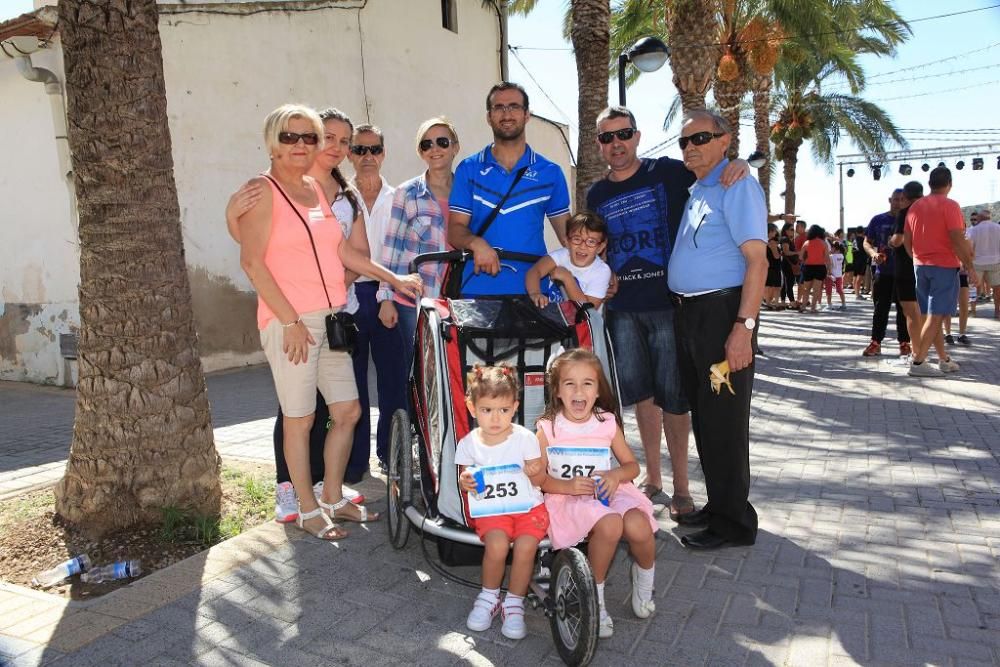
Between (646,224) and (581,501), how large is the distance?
5.95ft

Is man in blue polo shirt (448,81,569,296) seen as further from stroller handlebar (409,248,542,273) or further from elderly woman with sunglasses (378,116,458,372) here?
elderly woman with sunglasses (378,116,458,372)

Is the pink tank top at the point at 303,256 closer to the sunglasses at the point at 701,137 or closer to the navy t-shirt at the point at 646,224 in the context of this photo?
the navy t-shirt at the point at 646,224

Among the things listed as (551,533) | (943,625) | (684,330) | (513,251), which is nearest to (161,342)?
(513,251)

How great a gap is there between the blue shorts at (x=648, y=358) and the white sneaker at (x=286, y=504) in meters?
2.01

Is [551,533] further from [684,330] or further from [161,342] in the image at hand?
[161,342]

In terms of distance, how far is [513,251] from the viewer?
4.27m

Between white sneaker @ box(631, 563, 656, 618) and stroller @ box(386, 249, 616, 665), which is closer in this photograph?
white sneaker @ box(631, 563, 656, 618)

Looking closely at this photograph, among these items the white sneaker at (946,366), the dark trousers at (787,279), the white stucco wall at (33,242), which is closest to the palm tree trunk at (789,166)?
the dark trousers at (787,279)

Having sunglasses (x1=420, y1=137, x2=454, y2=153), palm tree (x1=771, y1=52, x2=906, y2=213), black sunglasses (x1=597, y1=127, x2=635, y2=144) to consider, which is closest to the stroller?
black sunglasses (x1=597, y1=127, x2=635, y2=144)

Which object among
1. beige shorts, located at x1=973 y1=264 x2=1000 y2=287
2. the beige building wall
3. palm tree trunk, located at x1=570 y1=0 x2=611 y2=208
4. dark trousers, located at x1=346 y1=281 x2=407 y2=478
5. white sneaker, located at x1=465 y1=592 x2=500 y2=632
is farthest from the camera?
beige shorts, located at x1=973 y1=264 x2=1000 y2=287

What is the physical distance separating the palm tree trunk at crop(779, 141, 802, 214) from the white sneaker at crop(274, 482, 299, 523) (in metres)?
28.9

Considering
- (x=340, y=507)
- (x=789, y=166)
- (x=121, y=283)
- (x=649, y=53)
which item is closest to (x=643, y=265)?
(x=340, y=507)

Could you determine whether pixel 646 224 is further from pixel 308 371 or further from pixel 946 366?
pixel 946 366

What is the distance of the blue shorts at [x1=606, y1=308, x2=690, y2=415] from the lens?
4.38 m
